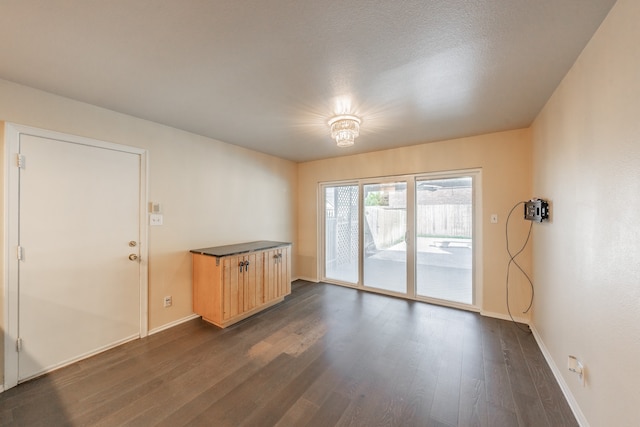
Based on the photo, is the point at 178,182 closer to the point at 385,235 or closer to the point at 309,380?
the point at 309,380

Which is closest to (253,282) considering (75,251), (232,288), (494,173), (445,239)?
(232,288)

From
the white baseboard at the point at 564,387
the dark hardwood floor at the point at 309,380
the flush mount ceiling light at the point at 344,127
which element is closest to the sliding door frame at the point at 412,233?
the dark hardwood floor at the point at 309,380

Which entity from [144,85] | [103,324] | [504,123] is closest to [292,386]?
[103,324]

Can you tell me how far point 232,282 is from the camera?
9.74 ft

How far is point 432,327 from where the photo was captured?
2.93 m

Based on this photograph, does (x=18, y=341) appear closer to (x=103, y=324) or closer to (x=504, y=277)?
(x=103, y=324)

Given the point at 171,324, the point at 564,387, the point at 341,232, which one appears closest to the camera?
the point at 564,387

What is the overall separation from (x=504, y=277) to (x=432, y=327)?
1208 mm

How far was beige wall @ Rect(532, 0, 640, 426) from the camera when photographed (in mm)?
1146

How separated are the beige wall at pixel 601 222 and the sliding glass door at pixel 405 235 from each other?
140cm

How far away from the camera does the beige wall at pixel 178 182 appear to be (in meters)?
2.16

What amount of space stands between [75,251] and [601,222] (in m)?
4.05

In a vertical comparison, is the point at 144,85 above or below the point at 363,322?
above

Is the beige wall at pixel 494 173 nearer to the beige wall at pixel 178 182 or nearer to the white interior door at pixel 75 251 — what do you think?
the beige wall at pixel 178 182
